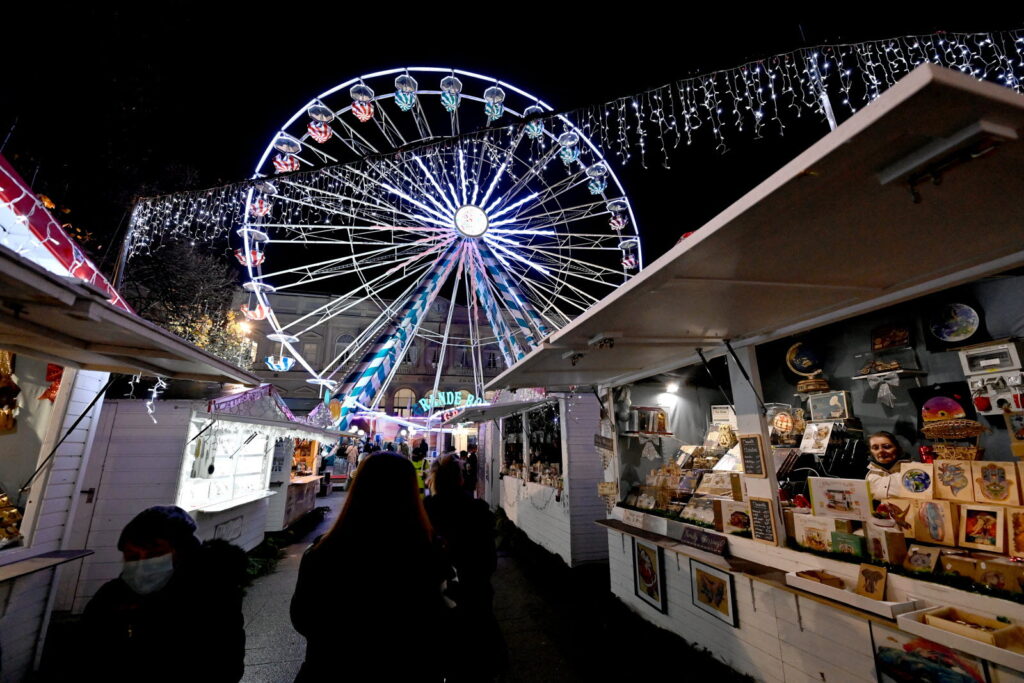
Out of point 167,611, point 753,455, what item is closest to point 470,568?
point 167,611

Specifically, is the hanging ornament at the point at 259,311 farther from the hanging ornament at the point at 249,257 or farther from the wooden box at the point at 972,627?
the wooden box at the point at 972,627

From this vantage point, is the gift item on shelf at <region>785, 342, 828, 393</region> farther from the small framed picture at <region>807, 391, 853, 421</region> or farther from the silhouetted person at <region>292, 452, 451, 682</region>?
the silhouetted person at <region>292, 452, 451, 682</region>

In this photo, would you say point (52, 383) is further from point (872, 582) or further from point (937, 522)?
point (937, 522)

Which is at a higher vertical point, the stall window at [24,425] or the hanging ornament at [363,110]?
the hanging ornament at [363,110]

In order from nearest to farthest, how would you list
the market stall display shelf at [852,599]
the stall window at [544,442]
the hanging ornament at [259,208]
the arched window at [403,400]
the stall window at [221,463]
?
the market stall display shelf at [852,599] → the stall window at [221,463] → the stall window at [544,442] → the hanging ornament at [259,208] → the arched window at [403,400]

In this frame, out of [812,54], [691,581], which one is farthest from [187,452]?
[812,54]

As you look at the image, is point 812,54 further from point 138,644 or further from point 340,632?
point 138,644

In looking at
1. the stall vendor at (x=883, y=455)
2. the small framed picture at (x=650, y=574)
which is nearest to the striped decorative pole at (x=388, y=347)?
the small framed picture at (x=650, y=574)

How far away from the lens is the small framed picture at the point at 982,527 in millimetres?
2795

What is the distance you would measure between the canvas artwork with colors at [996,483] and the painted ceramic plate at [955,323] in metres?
1.69

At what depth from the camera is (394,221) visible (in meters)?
11.2

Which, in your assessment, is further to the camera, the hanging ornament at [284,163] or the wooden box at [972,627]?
the hanging ornament at [284,163]

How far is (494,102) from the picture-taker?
32.5 feet

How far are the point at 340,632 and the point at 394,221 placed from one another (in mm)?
10781
